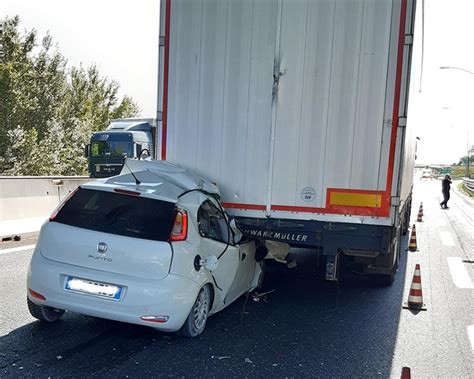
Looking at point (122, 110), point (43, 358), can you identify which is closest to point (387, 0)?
point (43, 358)

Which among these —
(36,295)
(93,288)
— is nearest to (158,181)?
(93,288)

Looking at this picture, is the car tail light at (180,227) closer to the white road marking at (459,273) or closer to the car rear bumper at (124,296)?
the car rear bumper at (124,296)

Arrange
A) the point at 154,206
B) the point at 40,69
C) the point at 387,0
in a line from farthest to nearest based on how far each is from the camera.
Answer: the point at 40,69
the point at 387,0
the point at 154,206

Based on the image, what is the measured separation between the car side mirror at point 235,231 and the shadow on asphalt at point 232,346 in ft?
2.88

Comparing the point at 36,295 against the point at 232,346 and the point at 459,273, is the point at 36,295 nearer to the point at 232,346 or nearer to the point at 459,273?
the point at 232,346

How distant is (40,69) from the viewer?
29672mm

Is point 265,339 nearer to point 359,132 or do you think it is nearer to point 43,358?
point 43,358

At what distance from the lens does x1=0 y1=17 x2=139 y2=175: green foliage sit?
27.3m

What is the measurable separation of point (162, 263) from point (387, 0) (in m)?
3.58

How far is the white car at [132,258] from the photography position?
4.17 metres

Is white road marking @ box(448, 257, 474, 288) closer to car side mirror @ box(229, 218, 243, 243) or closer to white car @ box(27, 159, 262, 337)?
car side mirror @ box(229, 218, 243, 243)

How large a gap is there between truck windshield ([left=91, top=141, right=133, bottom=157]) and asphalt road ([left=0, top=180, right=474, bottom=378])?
34.9 ft

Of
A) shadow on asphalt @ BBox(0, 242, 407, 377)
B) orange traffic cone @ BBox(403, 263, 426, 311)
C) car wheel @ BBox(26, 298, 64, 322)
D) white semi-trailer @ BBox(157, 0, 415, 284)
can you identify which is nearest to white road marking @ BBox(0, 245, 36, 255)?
shadow on asphalt @ BBox(0, 242, 407, 377)

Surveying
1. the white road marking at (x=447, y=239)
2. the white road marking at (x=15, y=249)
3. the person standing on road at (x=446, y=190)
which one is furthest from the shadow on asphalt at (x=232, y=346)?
the person standing on road at (x=446, y=190)
